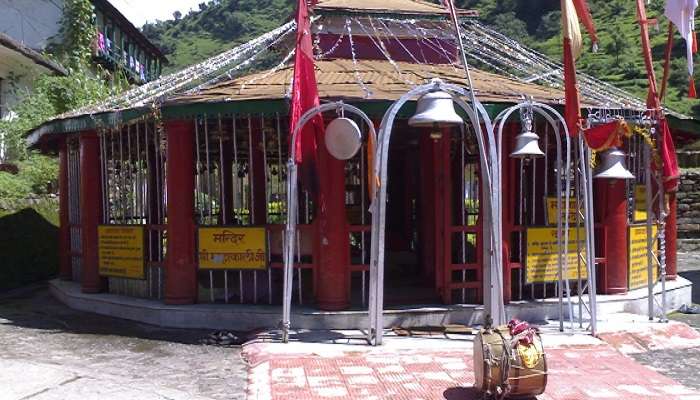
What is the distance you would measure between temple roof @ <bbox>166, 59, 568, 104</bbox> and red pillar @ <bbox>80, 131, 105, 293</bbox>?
94.0 inches

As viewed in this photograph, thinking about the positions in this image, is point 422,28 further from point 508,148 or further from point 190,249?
point 190,249

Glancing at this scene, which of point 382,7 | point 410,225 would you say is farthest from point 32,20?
point 382,7

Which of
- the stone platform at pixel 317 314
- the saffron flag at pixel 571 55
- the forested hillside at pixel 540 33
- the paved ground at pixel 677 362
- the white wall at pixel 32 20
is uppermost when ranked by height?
the forested hillside at pixel 540 33

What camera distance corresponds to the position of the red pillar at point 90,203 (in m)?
11.3

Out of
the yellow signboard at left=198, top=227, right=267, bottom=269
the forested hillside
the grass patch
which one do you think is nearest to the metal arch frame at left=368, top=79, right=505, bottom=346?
the yellow signboard at left=198, top=227, right=267, bottom=269

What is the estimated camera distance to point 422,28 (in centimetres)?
1252

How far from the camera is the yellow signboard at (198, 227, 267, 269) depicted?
9.77 m

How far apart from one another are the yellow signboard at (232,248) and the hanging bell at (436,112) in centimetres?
315

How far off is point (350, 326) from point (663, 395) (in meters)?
3.76

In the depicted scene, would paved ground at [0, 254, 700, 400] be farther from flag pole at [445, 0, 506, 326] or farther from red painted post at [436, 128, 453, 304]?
red painted post at [436, 128, 453, 304]

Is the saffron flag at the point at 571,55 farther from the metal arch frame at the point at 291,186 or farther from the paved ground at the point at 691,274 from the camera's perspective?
the paved ground at the point at 691,274

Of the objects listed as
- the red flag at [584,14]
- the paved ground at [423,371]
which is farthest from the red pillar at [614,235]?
the red flag at [584,14]

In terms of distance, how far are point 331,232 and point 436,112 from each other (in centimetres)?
245

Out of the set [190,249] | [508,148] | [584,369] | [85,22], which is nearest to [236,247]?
[190,249]
